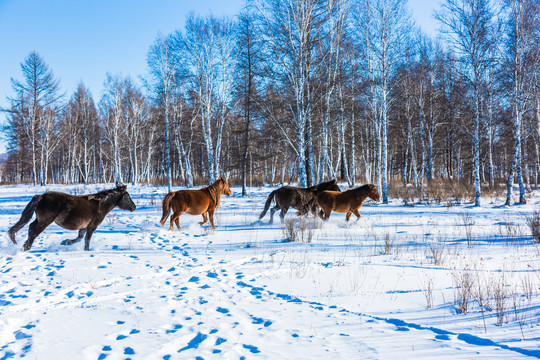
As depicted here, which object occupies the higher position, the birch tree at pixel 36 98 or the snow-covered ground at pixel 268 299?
the birch tree at pixel 36 98

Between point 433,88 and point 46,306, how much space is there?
27652 millimetres

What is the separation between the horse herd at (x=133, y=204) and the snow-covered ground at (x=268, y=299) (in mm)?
591

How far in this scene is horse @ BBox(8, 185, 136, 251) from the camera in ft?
17.6

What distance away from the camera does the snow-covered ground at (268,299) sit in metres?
2.51

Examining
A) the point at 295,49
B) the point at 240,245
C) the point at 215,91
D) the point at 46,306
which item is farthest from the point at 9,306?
the point at 215,91

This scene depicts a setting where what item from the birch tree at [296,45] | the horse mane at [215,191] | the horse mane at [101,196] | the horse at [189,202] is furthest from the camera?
the birch tree at [296,45]

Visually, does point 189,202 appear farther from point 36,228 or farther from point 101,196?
point 36,228

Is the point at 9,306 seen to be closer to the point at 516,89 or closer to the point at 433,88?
the point at 516,89

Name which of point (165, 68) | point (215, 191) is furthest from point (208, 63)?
point (215, 191)

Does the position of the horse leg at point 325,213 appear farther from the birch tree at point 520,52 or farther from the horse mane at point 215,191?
the birch tree at point 520,52

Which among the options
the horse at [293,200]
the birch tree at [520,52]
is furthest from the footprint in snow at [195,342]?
the birch tree at [520,52]

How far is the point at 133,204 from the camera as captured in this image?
6.93 meters

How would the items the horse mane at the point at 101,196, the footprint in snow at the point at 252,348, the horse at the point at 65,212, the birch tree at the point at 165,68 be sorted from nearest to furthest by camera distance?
the footprint in snow at the point at 252,348 → the horse at the point at 65,212 → the horse mane at the point at 101,196 → the birch tree at the point at 165,68

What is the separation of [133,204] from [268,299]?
4.66m
